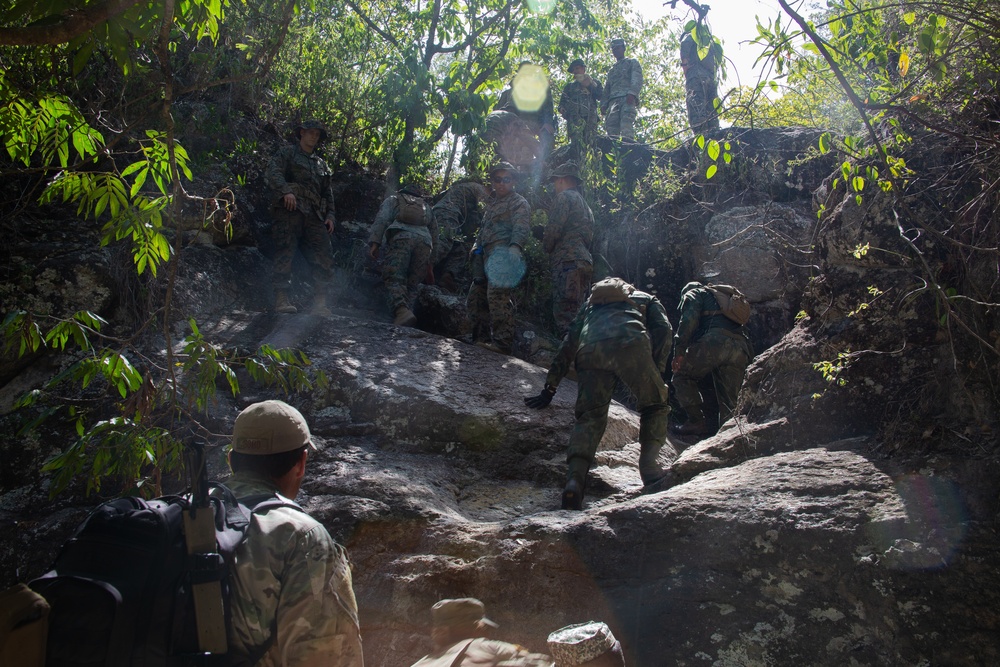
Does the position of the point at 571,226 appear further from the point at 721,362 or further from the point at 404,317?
the point at 721,362

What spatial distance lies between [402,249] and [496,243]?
3.99 feet

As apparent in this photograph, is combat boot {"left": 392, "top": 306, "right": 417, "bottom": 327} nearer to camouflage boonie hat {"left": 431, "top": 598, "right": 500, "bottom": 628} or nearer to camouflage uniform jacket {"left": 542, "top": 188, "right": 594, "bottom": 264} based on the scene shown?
camouflage uniform jacket {"left": 542, "top": 188, "right": 594, "bottom": 264}

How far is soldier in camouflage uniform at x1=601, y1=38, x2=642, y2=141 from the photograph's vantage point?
1255 cm

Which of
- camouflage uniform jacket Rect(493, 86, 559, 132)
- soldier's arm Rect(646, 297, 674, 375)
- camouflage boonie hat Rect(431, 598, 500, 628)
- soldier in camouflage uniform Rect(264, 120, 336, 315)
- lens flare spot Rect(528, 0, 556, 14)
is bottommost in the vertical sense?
camouflage boonie hat Rect(431, 598, 500, 628)

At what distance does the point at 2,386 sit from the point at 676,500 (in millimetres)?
5233

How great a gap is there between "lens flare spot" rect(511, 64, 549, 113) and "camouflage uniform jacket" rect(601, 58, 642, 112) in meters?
1.11

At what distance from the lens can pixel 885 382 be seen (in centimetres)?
424

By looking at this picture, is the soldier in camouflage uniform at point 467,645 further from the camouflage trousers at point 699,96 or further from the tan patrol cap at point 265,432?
the camouflage trousers at point 699,96

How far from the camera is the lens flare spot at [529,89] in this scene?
12812mm

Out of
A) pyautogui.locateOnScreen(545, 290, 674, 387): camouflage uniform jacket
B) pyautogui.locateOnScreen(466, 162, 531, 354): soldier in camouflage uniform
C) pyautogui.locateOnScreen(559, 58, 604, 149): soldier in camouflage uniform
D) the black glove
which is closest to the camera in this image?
pyautogui.locateOnScreen(545, 290, 674, 387): camouflage uniform jacket

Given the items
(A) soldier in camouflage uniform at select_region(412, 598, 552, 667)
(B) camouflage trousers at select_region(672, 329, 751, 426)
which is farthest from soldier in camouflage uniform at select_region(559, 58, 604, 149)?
(A) soldier in camouflage uniform at select_region(412, 598, 552, 667)

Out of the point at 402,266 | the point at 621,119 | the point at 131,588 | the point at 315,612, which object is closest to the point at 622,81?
the point at 621,119

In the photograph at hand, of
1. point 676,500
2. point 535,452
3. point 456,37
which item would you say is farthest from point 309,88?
point 676,500

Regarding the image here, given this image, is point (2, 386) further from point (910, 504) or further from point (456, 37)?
point (456, 37)
